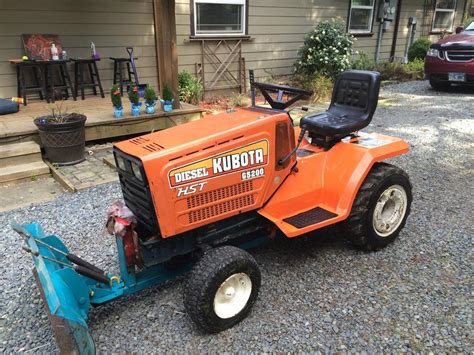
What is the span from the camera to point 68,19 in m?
6.31

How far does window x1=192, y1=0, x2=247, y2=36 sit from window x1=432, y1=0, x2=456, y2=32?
7951 millimetres

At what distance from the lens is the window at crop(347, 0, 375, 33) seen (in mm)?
10406

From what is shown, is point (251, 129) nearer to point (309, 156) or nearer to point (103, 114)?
point (309, 156)

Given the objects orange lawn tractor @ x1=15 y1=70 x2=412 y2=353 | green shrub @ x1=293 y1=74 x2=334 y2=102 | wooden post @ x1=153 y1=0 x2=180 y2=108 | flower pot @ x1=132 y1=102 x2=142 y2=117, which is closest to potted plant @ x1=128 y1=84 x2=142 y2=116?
flower pot @ x1=132 y1=102 x2=142 y2=117

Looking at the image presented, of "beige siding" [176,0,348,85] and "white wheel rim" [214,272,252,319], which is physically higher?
"beige siding" [176,0,348,85]

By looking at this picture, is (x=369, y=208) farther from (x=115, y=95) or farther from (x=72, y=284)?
(x=115, y=95)

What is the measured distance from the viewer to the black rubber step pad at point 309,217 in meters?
2.59

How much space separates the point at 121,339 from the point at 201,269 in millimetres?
614

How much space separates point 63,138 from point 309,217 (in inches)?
125

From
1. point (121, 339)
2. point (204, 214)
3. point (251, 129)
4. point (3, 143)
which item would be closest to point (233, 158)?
point (251, 129)

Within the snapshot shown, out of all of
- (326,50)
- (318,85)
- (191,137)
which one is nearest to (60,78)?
(318,85)

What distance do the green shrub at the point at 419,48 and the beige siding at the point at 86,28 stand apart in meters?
8.37

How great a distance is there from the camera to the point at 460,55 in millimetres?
8547

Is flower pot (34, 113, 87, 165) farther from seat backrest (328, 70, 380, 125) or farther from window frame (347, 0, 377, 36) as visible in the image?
window frame (347, 0, 377, 36)
